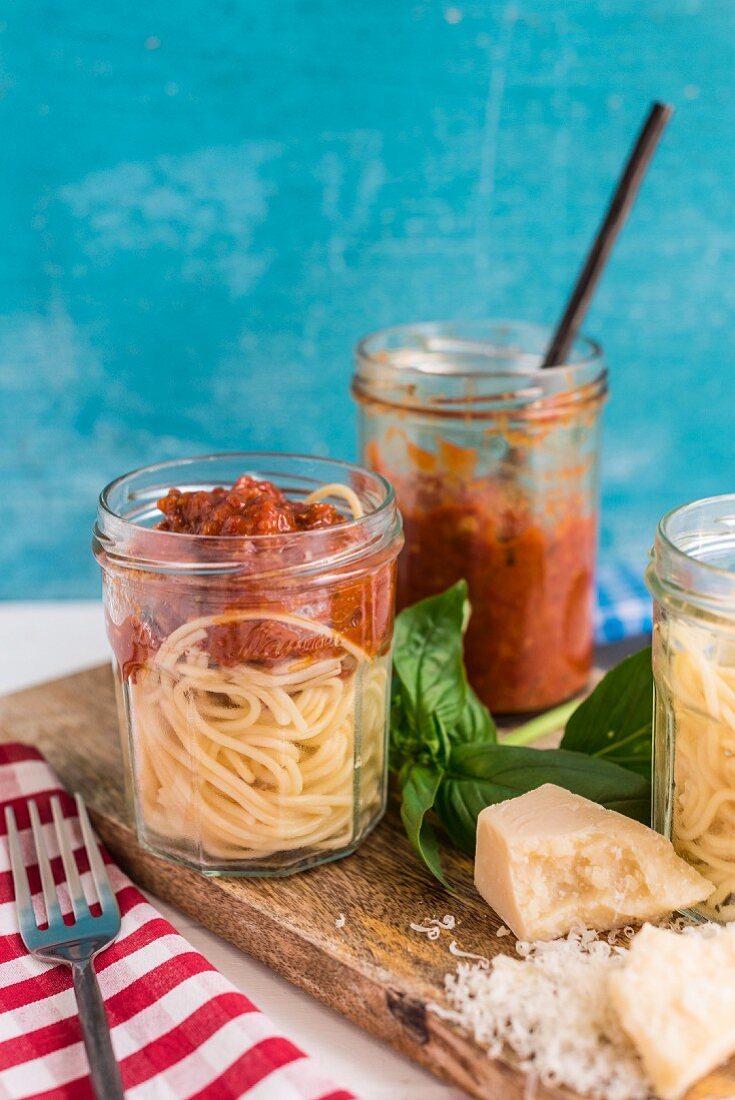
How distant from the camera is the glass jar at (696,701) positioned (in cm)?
133

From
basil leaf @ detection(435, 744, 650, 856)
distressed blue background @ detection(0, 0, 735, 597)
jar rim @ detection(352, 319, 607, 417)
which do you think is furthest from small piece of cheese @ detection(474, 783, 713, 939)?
distressed blue background @ detection(0, 0, 735, 597)

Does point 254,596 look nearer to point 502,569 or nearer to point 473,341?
point 502,569

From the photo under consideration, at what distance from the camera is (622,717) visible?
1.67 metres

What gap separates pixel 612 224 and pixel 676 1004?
47.1 inches

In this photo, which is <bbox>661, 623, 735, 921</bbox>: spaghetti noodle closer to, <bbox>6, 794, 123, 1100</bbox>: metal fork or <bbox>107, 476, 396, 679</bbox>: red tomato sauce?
<bbox>107, 476, 396, 679</bbox>: red tomato sauce

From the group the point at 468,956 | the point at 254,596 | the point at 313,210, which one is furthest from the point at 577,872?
the point at 313,210

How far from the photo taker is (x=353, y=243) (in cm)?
247

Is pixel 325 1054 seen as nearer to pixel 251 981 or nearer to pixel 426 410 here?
pixel 251 981

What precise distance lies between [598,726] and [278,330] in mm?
1212

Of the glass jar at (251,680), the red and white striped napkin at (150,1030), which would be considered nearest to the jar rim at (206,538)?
the glass jar at (251,680)

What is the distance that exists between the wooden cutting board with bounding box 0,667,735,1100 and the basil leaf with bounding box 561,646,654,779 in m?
0.27

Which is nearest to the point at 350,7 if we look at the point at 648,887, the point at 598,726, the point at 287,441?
the point at 287,441

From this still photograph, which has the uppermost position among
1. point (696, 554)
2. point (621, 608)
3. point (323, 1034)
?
point (696, 554)

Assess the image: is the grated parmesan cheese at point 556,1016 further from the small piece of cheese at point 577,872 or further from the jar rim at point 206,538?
the jar rim at point 206,538
